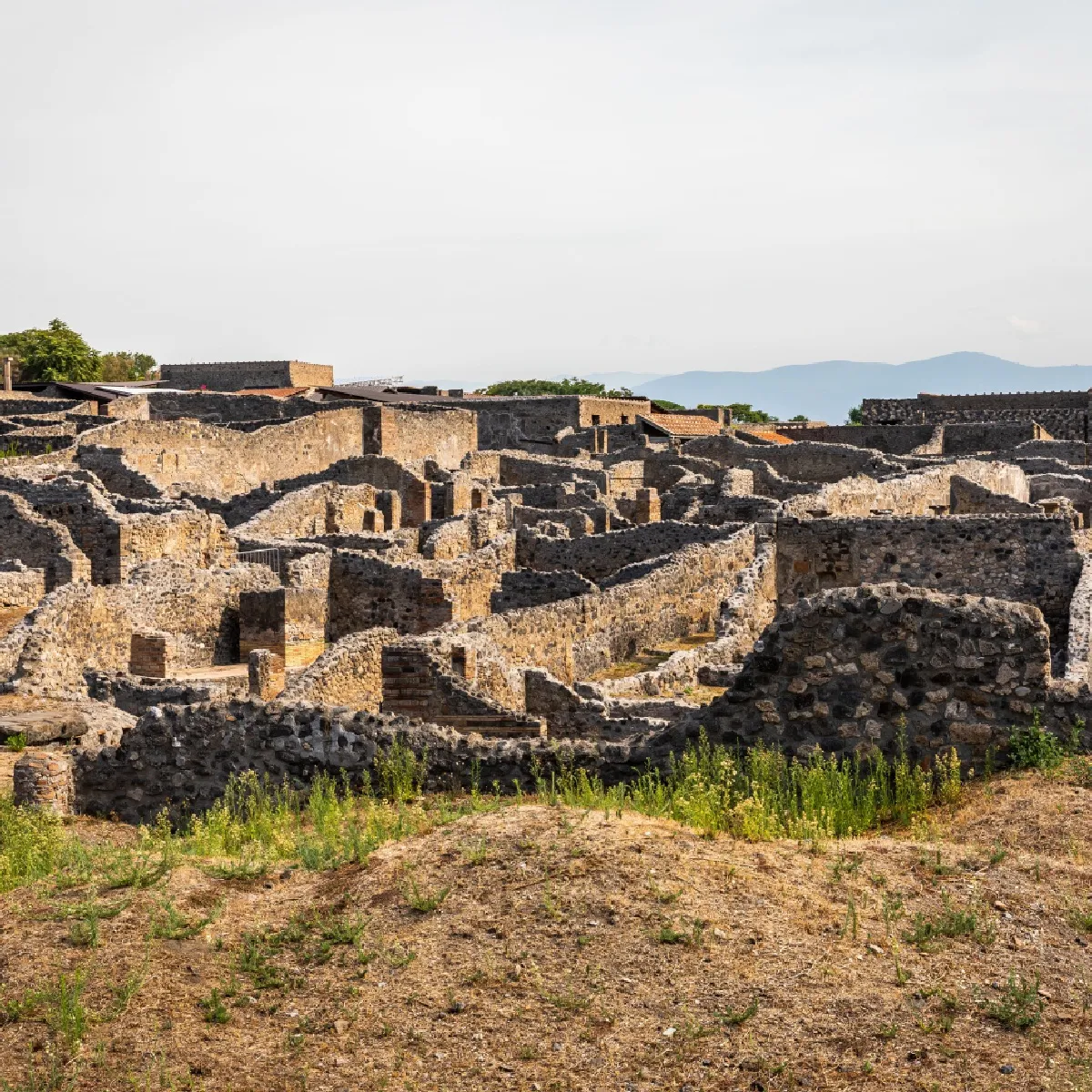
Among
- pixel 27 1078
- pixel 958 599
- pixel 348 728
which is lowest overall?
pixel 27 1078

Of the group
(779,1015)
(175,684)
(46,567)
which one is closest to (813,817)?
(779,1015)

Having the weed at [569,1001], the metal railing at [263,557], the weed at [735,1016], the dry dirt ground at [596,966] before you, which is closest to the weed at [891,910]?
the dry dirt ground at [596,966]

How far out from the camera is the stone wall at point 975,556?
2005cm

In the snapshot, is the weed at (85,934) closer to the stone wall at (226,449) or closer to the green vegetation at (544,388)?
the stone wall at (226,449)

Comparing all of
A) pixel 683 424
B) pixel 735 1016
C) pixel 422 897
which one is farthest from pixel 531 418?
pixel 735 1016

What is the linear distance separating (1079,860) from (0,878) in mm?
5976

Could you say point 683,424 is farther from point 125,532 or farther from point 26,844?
point 26,844

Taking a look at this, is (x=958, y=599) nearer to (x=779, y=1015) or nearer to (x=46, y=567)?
(x=779, y=1015)

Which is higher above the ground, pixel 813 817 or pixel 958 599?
pixel 958 599

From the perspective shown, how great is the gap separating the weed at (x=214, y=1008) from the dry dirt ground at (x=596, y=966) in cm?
1

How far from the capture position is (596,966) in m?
6.46

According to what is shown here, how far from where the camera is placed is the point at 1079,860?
740 centimetres

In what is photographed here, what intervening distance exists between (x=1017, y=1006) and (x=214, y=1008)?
346cm

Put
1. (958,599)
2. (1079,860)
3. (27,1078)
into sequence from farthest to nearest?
(958,599) → (1079,860) → (27,1078)
